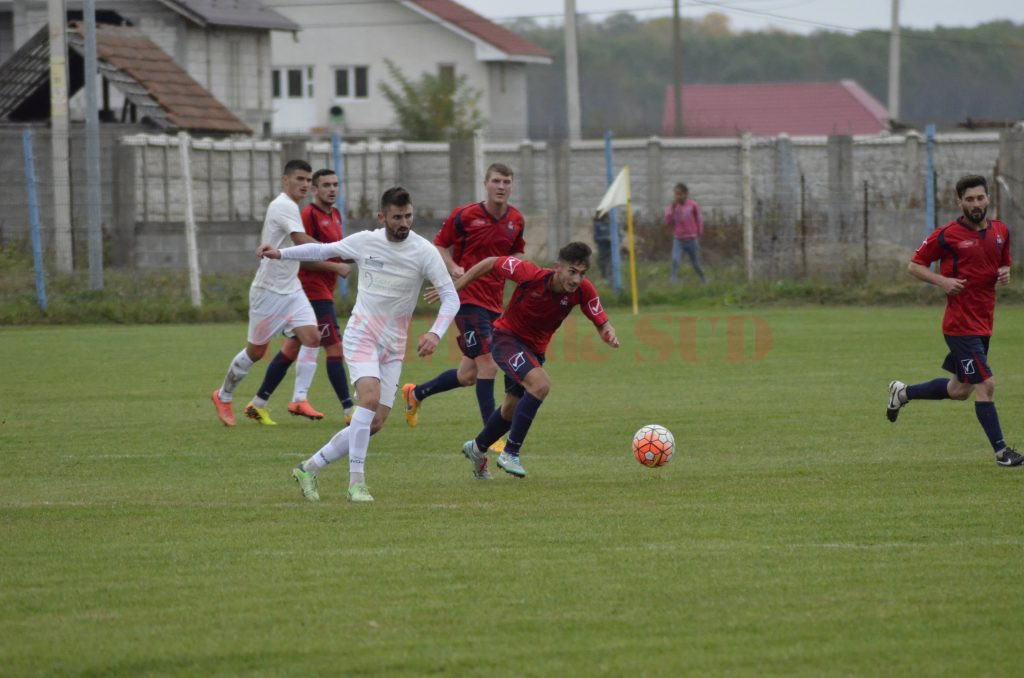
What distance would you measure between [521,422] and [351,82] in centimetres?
5250

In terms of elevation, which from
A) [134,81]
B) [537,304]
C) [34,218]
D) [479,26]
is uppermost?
[479,26]

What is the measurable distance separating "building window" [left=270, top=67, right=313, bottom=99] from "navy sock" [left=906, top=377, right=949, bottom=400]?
51643 mm

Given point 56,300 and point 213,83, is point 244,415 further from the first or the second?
point 213,83

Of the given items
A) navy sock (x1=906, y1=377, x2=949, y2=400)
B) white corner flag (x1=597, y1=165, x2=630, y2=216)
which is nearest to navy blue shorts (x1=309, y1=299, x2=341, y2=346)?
navy sock (x1=906, y1=377, x2=949, y2=400)

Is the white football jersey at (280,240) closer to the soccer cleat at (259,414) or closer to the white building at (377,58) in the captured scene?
the soccer cleat at (259,414)

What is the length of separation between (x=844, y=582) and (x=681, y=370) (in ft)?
32.8

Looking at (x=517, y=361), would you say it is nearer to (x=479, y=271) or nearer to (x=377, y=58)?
(x=479, y=271)

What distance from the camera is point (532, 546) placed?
7.23 metres

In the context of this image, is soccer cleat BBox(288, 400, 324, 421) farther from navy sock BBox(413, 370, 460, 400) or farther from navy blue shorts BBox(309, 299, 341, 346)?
navy sock BBox(413, 370, 460, 400)

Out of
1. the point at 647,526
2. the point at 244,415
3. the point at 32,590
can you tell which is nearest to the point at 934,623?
the point at 647,526

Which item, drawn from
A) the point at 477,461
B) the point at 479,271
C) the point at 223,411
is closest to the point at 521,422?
the point at 477,461

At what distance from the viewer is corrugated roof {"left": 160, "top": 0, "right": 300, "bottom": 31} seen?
4028 centimetres

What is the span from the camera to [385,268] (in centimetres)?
919

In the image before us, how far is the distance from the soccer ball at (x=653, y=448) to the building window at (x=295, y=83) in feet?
171
